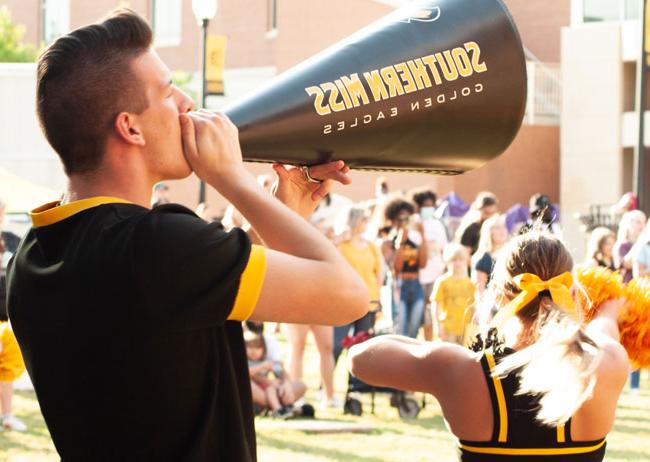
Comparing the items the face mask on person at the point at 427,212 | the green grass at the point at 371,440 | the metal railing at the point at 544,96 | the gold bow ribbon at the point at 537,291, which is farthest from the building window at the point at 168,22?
the gold bow ribbon at the point at 537,291

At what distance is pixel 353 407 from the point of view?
28.3 feet

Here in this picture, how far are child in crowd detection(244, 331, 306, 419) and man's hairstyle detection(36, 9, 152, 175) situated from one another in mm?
6548

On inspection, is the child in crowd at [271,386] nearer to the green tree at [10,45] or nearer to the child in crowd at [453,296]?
Answer: the child in crowd at [453,296]

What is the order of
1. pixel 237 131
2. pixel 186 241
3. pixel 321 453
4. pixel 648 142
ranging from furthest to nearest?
1. pixel 648 142
2. pixel 321 453
3. pixel 237 131
4. pixel 186 241

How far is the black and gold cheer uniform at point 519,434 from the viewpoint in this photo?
2.71 metres

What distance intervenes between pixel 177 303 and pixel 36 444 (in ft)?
19.5

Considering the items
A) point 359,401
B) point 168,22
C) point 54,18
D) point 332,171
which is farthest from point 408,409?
point 54,18

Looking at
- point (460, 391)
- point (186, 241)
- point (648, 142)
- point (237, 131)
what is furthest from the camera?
point (648, 142)

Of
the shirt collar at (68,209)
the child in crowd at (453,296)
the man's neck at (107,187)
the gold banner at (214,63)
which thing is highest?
the gold banner at (214,63)

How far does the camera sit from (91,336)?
1826 millimetres

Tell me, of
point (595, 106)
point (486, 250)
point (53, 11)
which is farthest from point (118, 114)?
point (53, 11)

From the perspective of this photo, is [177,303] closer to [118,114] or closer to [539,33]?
[118,114]

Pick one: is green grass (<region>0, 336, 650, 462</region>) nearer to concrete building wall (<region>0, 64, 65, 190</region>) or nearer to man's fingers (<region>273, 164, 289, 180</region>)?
man's fingers (<region>273, 164, 289, 180</region>)

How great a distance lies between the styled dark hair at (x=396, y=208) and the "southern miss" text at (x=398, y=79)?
27.7 ft
